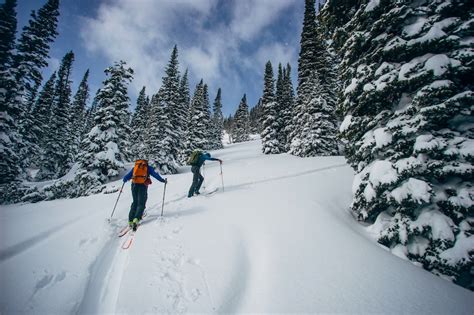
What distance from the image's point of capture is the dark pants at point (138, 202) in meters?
6.47

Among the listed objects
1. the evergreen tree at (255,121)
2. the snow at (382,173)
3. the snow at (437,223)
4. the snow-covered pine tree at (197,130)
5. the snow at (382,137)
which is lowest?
the snow at (437,223)

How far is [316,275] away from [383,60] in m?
6.70

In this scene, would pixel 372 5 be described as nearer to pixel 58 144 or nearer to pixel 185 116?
pixel 185 116

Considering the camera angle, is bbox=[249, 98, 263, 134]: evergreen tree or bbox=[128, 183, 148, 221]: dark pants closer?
bbox=[128, 183, 148, 221]: dark pants

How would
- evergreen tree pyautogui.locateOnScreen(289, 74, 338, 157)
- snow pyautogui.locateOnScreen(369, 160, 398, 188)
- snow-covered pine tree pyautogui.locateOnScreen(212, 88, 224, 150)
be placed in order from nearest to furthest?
snow pyautogui.locateOnScreen(369, 160, 398, 188) → evergreen tree pyautogui.locateOnScreen(289, 74, 338, 157) → snow-covered pine tree pyautogui.locateOnScreen(212, 88, 224, 150)

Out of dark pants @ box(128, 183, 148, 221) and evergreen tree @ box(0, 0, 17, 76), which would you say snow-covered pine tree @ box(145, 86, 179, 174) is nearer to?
evergreen tree @ box(0, 0, 17, 76)

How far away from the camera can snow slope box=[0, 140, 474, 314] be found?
333 centimetres

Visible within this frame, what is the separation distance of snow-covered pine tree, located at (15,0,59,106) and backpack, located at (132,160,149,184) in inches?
810

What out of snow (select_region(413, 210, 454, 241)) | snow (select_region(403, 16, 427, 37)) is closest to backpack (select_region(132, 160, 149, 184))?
snow (select_region(413, 210, 454, 241))

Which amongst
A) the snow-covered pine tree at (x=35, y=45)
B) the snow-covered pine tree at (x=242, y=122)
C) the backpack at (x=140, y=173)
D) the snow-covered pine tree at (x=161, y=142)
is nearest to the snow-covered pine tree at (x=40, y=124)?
the snow-covered pine tree at (x=35, y=45)

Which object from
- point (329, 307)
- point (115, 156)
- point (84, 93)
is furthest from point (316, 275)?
point (84, 93)

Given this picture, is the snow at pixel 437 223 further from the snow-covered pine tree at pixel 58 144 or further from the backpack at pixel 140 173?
the snow-covered pine tree at pixel 58 144

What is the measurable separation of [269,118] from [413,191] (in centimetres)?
2600

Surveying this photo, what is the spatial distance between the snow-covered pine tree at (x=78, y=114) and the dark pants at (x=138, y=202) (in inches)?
1327
